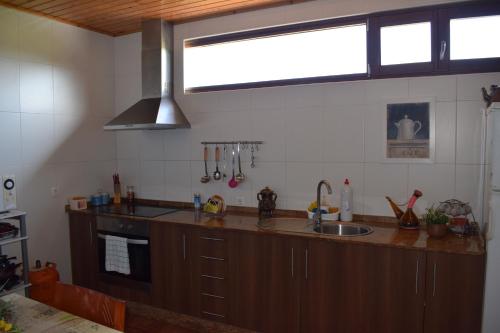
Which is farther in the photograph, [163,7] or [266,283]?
[163,7]

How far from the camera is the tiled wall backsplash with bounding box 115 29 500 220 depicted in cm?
251

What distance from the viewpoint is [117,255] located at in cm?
315

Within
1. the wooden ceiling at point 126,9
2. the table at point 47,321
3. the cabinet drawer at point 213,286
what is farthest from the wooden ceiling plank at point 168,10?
the table at point 47,321

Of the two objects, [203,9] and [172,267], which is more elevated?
[203,9]

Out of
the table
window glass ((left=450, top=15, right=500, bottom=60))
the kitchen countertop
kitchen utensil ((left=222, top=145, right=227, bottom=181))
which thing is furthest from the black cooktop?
window glass ((left=450, top=15, right=500, bottom=60))

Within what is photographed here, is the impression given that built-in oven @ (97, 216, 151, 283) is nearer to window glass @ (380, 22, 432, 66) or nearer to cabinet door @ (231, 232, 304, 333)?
cabinet door @ (231, 232, 304, 333)

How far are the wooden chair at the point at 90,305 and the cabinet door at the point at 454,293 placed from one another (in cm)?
163

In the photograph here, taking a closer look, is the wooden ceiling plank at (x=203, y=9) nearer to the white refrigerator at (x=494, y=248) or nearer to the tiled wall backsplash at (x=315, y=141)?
the tiled wall backsplash at (x=315, y=141)

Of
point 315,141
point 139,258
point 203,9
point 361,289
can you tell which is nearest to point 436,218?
point 361,289

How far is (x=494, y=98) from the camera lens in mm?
2053

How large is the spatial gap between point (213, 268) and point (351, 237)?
3.38 feet

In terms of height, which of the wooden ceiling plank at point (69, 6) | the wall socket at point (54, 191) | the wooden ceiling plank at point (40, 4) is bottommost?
the wall socket at point (54, 191)

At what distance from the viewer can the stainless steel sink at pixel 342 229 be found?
104 inches

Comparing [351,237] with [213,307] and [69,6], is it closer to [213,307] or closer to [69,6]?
[213,307]
